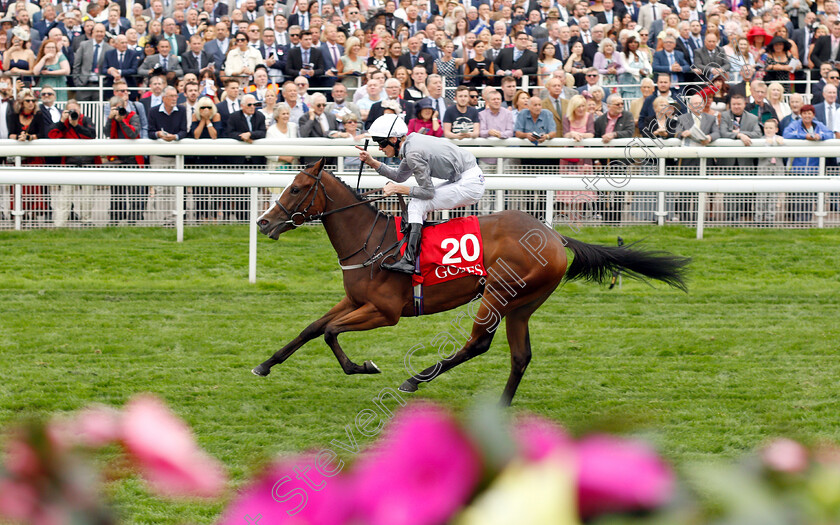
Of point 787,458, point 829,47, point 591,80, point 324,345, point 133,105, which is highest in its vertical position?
point 829,47

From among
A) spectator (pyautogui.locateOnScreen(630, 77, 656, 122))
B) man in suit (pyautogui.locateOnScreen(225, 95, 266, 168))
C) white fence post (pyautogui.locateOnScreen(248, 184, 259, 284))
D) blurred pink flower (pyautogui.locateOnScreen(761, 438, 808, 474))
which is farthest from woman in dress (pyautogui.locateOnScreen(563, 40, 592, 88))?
blurred pink flower (pyautogui.locateOnScreen(761, 438, 808, 474))

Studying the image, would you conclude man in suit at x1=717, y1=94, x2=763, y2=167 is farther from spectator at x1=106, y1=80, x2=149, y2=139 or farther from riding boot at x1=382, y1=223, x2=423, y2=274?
spectator at x1=106, y1=80, x2=149, y2=139

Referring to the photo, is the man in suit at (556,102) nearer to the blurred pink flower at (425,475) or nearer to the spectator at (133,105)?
the spectator at (133,105)

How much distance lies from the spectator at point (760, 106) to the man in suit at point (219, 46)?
18.3ft

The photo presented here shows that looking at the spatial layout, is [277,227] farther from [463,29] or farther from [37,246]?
[463,29]

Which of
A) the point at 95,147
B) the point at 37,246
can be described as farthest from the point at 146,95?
the point at 37,246

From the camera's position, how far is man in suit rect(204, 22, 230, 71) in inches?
447

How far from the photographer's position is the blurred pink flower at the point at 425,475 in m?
0.53

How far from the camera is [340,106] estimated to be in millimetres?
10352

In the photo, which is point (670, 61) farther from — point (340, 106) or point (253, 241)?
point (253, 241)

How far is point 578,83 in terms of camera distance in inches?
449

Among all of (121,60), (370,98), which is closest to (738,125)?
(370,98)

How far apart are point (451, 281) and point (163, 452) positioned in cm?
528

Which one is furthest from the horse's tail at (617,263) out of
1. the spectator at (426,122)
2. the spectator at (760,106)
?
the spectator at (760,106)
